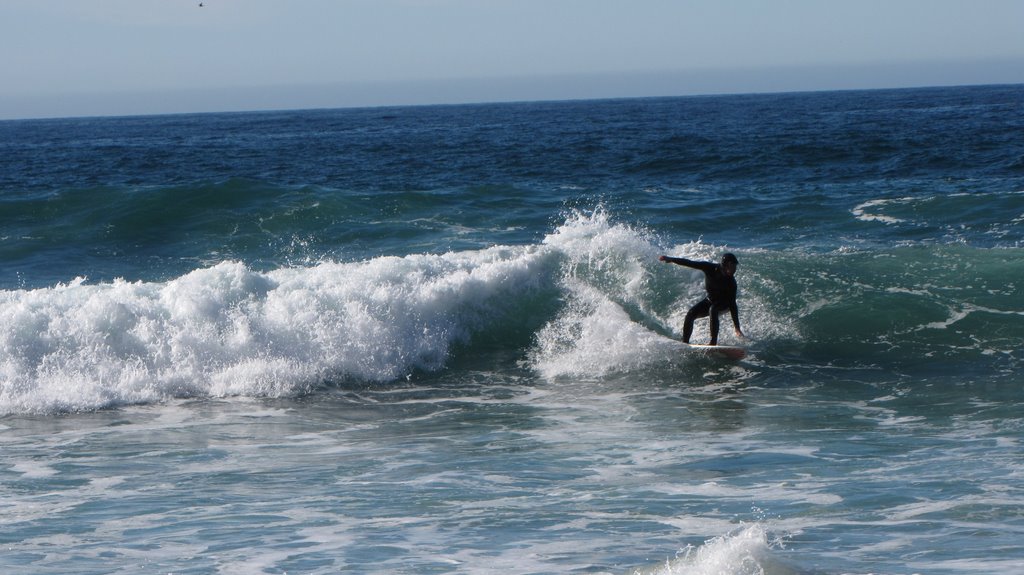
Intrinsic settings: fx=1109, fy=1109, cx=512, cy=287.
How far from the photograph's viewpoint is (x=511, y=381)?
512 inches

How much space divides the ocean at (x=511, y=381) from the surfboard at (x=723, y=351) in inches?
6.7

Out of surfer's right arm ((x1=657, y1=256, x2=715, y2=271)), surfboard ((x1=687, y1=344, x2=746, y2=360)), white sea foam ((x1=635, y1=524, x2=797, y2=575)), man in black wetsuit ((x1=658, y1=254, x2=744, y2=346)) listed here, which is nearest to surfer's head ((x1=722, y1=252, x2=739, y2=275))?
man in black wetsuit ((x1=658, y1=254, x2=744, y2=346))

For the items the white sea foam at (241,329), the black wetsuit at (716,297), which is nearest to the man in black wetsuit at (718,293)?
the black wetsuit at (716,297)

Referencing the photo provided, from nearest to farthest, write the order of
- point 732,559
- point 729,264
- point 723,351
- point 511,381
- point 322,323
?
1. point 732,559
2. point 729,264
3. point 723,351
4. point 511,381
5. point 322,323

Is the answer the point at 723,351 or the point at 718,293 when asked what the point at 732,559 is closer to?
the point at 723,351

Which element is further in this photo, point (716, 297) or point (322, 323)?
point (322, 323)

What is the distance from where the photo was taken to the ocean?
719 centimetres

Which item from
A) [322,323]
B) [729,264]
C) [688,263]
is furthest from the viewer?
[322,323]

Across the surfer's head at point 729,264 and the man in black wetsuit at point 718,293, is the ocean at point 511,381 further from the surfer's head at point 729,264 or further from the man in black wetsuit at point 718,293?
the surfer's head at point 729,264

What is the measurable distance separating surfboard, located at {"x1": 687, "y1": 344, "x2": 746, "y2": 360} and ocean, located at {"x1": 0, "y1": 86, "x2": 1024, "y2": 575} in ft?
0.56

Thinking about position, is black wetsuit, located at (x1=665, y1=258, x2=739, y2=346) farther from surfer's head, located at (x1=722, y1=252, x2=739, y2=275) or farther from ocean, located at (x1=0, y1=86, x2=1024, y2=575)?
ocean, located at (x1=0, y1=86, x2=1024, y2=575)

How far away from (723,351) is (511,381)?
2.48 meters

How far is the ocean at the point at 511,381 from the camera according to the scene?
7.19 metres

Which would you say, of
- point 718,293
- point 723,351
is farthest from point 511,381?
point 718,293
